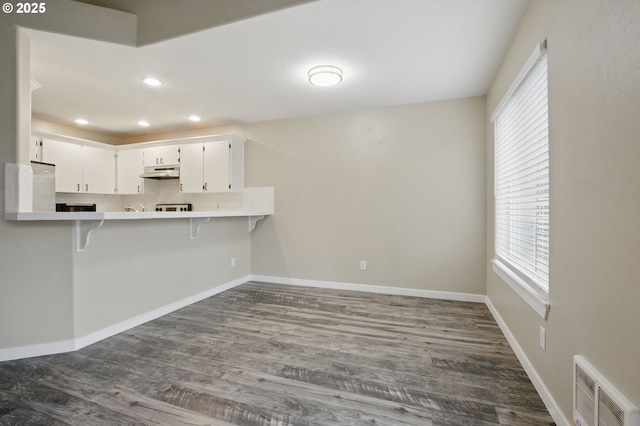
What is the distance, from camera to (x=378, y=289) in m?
3.85

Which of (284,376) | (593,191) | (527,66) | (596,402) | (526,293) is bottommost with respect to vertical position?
(284,376)

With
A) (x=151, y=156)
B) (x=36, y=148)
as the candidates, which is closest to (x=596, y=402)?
(x=151, y=156)

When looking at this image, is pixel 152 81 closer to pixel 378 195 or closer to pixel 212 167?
pixel 212 167

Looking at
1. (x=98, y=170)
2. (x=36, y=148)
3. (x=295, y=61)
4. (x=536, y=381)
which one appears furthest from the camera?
(x=98, y=170)

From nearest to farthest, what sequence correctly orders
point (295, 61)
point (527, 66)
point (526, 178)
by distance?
point (527, 66), point (526, 178), point (295, 61)

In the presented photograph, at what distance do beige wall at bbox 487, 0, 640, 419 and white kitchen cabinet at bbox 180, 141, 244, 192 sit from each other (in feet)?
12.2

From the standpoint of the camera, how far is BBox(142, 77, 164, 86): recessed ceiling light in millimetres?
2965

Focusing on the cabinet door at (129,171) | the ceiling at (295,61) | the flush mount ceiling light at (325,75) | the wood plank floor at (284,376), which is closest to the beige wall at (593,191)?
the wood plank floor at (284,376)

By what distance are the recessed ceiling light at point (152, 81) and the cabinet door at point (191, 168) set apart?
1.37 meters

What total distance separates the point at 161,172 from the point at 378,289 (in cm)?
382

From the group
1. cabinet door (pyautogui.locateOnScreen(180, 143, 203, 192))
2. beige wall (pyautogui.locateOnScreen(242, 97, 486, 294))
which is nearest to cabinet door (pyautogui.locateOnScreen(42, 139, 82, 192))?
cabinet door (pyautogui.locateOnScreen(180, 143, 203, 192))

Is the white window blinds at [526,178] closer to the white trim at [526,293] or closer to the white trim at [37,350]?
the white trim at [526,293]

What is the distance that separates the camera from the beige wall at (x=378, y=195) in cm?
347

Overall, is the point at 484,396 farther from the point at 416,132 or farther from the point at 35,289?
the point at 35,289
